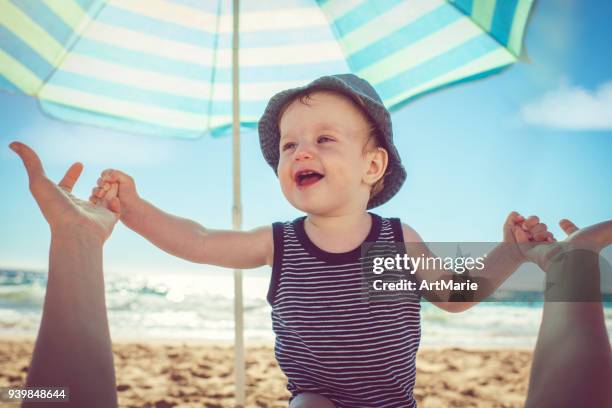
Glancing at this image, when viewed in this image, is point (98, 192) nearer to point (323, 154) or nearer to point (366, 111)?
point (323, 154)

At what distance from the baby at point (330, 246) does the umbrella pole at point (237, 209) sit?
735mm

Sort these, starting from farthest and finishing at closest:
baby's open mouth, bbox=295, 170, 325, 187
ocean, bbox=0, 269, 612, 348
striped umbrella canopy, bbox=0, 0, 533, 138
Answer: ocean, bbox=0, 269, 612, 348
striped umbrella canopy, bbox=0, 0, 533, 138
baby's open mouth, bbox=295, 170, 325, 187

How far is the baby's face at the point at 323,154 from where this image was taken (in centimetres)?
170

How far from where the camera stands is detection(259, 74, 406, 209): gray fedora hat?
5.83ft

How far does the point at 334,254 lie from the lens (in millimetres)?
1749

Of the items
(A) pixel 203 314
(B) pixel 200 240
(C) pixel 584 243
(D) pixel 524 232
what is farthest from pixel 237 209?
(A) pixel 203 314

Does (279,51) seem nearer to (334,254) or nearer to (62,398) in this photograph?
(334,254)

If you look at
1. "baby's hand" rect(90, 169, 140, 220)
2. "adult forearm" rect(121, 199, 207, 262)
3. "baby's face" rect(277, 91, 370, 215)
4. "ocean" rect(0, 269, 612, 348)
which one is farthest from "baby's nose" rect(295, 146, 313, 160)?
"ocean" rect(0, 269, 612, 348)

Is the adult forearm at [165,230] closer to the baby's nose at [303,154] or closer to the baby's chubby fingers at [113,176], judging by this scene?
the baby's chubby fingers at [113,176]

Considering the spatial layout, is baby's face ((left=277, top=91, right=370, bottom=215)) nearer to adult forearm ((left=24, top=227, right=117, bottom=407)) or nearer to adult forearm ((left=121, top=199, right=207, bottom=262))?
adult forearm ((left=121, top=199, right=207, bottom=262))

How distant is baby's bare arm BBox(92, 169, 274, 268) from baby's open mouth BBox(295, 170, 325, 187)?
26 centimetres

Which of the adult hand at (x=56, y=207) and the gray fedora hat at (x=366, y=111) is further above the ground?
the gray fedora hat at (x=366, y=111)

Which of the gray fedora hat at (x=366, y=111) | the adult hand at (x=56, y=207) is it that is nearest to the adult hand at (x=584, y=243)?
the gray fedora hat at (x=366, y=111)

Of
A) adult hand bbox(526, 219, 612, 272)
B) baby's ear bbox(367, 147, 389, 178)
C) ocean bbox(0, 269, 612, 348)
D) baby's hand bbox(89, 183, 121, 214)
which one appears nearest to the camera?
adult hand bbox(526, 219, 612, 272)
